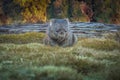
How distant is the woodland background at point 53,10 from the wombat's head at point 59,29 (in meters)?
9.77

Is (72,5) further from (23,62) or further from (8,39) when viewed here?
(23,62)

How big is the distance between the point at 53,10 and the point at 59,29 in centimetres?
1348

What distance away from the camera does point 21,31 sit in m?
16.3

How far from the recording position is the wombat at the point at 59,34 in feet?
35.8

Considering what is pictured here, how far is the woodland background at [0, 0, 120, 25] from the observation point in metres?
21.2

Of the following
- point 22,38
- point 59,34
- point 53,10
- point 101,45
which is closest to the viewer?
point 59,34

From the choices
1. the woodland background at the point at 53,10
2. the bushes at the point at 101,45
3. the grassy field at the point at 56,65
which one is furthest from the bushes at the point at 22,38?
the woodland background at the point at 53,10

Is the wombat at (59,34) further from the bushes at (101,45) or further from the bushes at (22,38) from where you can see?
the bushes at (22,38)

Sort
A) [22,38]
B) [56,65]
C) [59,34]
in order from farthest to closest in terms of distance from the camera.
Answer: [22,38]
[59,34]
[56,65]

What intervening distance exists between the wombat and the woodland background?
9.44 m

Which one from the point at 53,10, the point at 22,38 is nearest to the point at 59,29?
the point at 22,38

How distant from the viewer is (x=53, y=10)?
24297 mm

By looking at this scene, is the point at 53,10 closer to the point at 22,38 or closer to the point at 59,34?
the point at 22,38

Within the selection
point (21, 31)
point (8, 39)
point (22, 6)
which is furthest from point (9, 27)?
point (22, 6)
